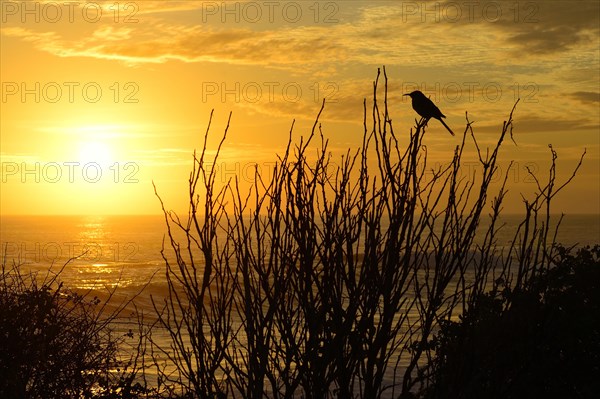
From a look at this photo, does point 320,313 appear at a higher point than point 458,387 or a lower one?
higher

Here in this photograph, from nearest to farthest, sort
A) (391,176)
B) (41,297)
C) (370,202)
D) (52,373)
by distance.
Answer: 1. (391,176)
2. (370,202)
3. (52,373)
4. (41,297)

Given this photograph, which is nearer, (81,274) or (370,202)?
(370,202)

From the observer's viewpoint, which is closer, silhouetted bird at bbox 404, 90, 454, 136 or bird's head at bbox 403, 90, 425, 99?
silhouetted bird at bbox 404, 90, 454, 136

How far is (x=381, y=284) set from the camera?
12.1ft

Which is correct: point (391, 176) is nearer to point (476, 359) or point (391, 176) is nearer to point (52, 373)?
point (476, 359)

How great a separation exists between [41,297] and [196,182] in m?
6.94

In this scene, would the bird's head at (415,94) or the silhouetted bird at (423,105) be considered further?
the bird's head at (415,94)

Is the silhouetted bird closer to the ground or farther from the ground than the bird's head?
closer to the ground

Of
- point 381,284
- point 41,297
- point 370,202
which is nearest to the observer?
point 381,284

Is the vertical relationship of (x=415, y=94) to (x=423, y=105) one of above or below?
above

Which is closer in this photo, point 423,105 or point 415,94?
point 423,105

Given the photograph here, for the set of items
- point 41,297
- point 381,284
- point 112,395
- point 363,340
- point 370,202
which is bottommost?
point 112,395

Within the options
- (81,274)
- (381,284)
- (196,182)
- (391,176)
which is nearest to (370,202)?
(391,176)

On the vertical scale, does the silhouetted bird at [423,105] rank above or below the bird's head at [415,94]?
below
